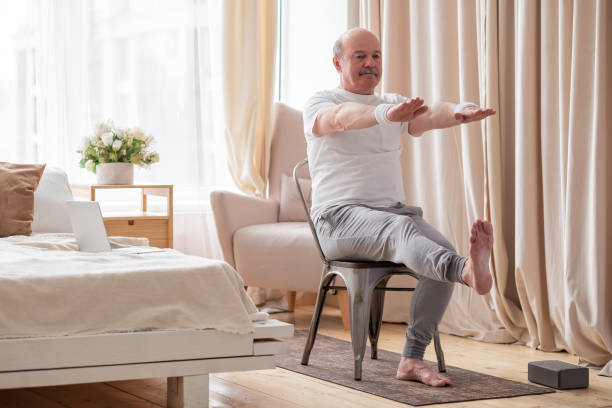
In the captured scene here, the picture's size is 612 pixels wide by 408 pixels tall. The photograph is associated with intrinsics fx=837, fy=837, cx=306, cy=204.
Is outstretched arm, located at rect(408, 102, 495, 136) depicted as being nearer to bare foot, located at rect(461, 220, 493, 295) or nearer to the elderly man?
the elderly man

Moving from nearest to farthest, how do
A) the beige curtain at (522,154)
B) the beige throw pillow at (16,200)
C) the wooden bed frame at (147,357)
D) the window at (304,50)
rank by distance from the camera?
the wooden bed frame at (147,357) → the beige curtain at (522,154) → the beige throw pillow at (16,200) → the window at (304,50)

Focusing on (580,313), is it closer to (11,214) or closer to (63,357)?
(63,357)

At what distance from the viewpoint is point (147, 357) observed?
2096 millimetres

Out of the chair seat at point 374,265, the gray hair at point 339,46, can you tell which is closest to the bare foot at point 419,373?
the chair seat at point 374,265

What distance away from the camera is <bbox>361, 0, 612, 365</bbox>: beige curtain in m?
2.95

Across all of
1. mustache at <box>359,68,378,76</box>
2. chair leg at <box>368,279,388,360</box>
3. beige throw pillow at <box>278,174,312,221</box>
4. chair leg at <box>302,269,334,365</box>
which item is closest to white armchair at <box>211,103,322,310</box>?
beige throw pillow at <box>278,174,312,221</box>

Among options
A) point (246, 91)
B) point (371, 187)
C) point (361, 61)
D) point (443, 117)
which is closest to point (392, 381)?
point (371, 187)

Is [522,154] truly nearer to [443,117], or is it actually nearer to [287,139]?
[443,117]

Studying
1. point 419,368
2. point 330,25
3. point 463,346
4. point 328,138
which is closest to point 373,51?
point 328,138

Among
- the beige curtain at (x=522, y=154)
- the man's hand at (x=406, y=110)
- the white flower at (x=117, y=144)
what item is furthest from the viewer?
the white flower at (x=117, y=144)

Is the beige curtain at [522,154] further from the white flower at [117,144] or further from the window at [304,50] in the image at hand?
the white flower at [117,144]

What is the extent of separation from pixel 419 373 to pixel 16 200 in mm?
1664

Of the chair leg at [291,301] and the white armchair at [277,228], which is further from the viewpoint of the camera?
the chair leg at [291,301]

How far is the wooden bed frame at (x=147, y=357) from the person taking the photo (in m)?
2.00
